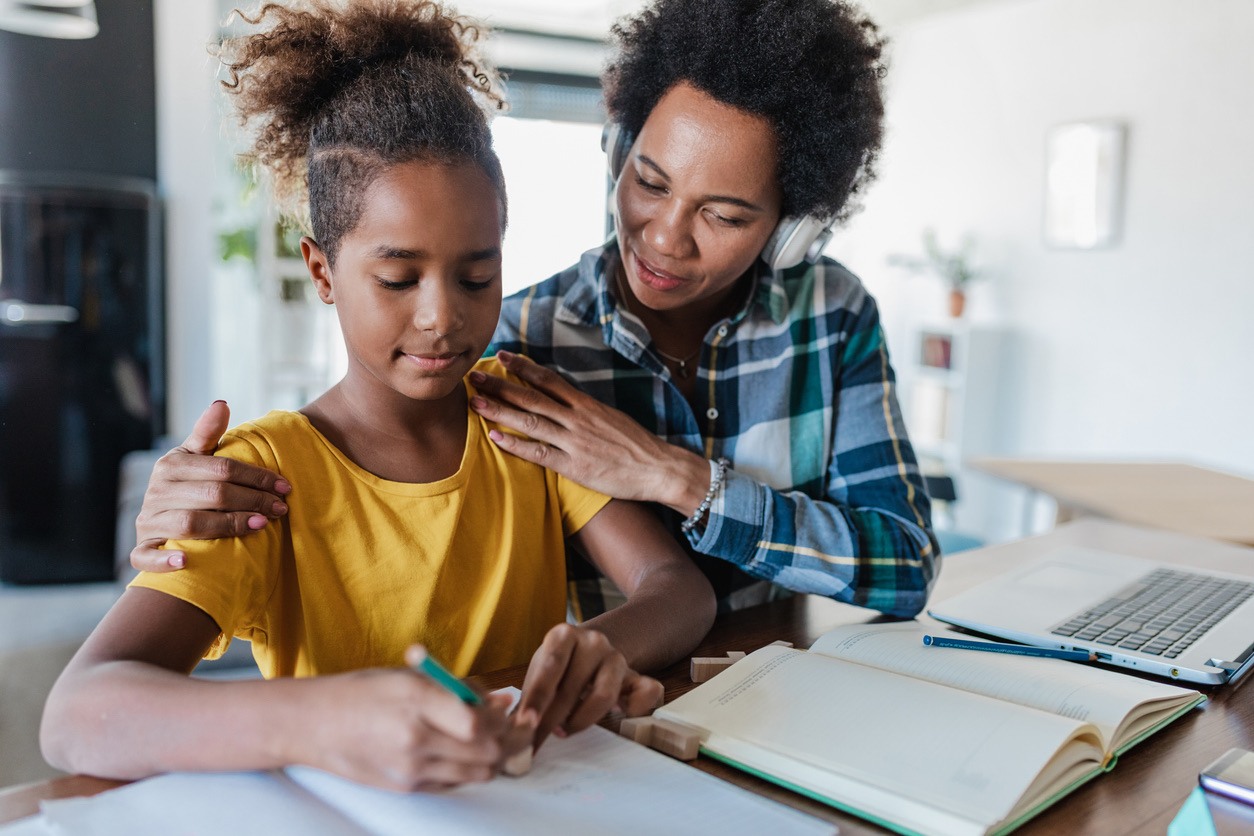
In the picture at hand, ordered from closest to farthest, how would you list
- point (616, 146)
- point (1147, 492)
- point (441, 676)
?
point (441, 676), point (616, 146), point (1147, 492)

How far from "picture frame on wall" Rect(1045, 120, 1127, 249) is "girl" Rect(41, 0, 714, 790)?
4.03 m

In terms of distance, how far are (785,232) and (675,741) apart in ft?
2.47

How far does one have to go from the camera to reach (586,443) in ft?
3.81

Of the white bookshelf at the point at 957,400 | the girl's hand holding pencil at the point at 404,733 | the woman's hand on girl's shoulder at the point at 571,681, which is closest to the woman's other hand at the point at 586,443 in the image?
the woman's hand on girl's shoulder at the point at 571,681

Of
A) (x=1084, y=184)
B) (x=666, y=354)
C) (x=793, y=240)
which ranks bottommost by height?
(x=666, y=354)

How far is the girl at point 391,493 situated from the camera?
0.77 meters

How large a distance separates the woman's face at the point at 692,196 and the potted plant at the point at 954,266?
4.09 metres

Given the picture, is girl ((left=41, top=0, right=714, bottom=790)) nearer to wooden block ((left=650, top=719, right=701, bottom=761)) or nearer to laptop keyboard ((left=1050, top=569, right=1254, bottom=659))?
wooden block ((left=650, top=719, right=701, bottom=761))

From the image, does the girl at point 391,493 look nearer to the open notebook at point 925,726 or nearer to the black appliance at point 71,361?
the open notebook at point 925,726

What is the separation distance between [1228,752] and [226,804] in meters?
0.75

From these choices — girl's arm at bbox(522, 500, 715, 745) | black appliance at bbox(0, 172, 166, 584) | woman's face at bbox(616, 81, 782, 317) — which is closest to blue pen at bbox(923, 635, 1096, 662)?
girl's arm at bbox(522, 500, 715, 745)

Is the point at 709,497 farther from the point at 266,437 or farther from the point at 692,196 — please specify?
the point at 266,437

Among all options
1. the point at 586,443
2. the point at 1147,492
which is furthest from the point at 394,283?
the point at 1147,492

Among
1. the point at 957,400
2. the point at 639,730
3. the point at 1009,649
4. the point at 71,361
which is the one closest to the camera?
the point at 639,730
